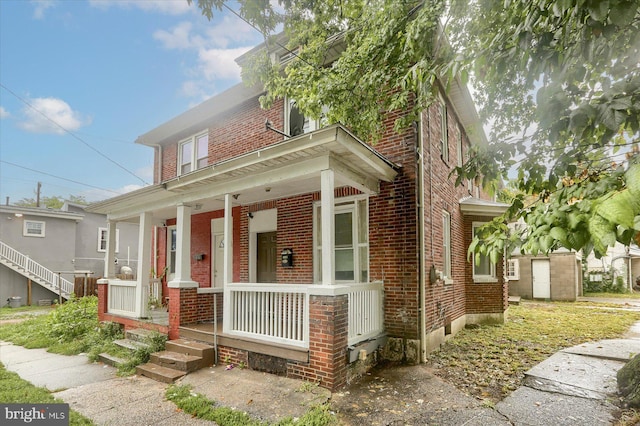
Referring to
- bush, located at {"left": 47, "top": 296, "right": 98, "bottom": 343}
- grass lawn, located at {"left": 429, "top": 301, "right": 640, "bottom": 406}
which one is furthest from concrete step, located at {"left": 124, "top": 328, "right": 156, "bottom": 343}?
grass lawn, located at {"left": 429, "top": 301, "right": 640, "bottom": 406}

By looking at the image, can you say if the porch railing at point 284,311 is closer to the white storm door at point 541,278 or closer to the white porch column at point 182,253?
the white porch column at point 182,253

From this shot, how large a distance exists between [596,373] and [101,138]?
83.5ft

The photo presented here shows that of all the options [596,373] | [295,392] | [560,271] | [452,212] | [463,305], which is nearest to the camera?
[295,392]

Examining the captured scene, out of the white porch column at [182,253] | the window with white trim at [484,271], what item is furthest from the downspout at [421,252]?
the white porch column at [182,253]

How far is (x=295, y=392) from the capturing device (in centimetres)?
482

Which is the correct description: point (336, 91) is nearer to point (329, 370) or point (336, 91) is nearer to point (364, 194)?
point (364, 194)

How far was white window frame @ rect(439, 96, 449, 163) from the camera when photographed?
8.89 meters

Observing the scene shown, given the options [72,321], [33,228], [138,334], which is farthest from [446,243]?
[33,228]

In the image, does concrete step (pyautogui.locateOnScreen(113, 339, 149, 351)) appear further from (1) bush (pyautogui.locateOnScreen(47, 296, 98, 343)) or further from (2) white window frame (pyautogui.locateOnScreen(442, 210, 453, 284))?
(2) white window frame (pyautogui.locateOnScreen(442, 210, 453, 284))

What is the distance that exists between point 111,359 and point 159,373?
5.73ft

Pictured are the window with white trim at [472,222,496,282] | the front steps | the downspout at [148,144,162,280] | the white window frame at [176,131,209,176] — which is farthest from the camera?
the downspout at [148,144,162,280]

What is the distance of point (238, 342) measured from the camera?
6031 mm

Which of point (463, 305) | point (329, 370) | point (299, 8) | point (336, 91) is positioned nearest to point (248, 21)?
point (299, 8)

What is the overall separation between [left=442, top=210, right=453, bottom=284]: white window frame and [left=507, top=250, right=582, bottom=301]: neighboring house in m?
9.93
